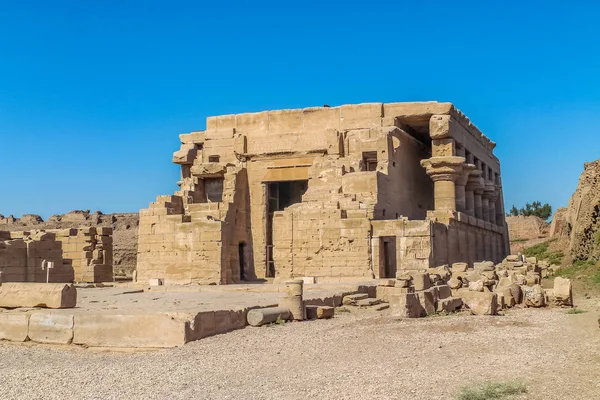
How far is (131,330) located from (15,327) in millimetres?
2041

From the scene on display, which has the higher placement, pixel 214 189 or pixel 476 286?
pixel 214 189

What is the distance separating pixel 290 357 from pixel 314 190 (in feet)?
48.5

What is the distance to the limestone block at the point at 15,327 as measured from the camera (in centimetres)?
927

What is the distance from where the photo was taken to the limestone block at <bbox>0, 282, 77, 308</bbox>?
34.1 ft

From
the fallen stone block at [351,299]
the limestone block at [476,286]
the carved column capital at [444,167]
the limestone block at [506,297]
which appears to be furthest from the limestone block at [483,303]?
the carved column capital at [444,167]

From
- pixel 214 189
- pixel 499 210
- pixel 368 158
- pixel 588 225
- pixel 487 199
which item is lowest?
pixel 588 225

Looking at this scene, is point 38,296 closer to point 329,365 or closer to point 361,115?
point 329,365

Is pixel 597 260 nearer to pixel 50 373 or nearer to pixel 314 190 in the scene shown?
pixel 314 190

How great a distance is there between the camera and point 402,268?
19.4 meters

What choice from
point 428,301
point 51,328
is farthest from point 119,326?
point 428,301

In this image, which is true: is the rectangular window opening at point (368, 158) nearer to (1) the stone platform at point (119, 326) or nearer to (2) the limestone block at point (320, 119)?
(2) the limestone block at point (320, 119)

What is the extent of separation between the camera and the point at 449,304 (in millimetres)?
12070

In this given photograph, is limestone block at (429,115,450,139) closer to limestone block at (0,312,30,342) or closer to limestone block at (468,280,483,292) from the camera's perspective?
limestone block at (468,280,483,292)

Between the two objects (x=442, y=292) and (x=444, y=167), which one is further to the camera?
(x=444, y=167)
